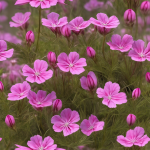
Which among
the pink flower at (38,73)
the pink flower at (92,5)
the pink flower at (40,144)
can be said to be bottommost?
the pink flower at (92,5)

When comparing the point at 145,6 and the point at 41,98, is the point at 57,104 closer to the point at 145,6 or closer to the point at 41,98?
the point at 41,98

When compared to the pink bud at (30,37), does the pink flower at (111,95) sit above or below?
below

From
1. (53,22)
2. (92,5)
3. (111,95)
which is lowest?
(92,5)

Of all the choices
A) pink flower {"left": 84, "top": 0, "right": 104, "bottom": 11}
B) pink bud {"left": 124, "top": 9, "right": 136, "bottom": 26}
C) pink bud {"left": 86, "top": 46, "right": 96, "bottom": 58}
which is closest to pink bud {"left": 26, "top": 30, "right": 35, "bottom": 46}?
pink bud {"left": 86, "top": 46, "right": 96, "bottom": 58}

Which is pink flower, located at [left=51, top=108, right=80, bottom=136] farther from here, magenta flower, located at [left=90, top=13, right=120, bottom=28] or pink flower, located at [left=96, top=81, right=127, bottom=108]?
magenta flower, located at [left=90, top=13, right=120, bottom=28]

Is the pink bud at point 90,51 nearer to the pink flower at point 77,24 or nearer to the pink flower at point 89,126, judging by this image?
the pink flower at point 77,24

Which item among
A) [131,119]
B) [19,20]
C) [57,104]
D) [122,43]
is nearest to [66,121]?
[57,104]

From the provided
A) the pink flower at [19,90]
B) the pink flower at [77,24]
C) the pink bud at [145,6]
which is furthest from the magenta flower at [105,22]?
the pink flower at [19,90]
